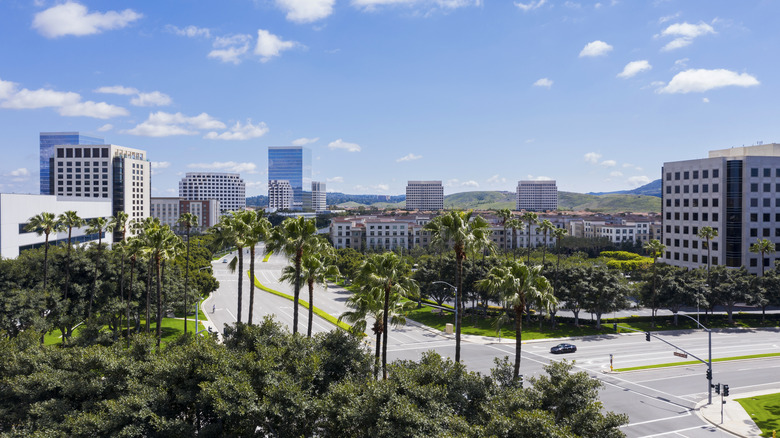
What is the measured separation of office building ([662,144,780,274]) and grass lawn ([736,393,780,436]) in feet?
188

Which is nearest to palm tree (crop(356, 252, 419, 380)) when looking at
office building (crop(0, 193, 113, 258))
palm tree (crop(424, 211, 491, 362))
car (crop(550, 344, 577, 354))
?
palm tree (crop(424, 211, 491, 362))

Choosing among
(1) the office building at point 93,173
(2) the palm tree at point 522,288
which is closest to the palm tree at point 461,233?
(2) the palm tree at point 522,288

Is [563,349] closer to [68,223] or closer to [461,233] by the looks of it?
[461,233]

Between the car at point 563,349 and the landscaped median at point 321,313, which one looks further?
the landscaped median at point 321,313

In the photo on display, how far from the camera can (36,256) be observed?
52.8 metres

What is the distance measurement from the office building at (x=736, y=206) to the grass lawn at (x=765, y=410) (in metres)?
57.3

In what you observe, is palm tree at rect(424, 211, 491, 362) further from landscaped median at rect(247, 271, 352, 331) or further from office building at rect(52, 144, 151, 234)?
office building at rect(52, 144, 151, 234)

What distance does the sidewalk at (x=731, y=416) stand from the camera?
3441 cm

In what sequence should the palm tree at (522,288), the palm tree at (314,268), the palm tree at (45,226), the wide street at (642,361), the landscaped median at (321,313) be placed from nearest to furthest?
the palm tree at (522,288) → the palm tree at (314,268) → the wide street at (642,361) → the palm tree at (45,226) → the landscaped median at (321,313)

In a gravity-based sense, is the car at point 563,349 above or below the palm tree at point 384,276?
below

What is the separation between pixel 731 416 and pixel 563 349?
18.9 meters

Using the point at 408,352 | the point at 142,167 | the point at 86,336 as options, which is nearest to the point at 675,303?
the point at 408,352

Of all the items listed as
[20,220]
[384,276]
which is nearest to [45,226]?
[20,220]

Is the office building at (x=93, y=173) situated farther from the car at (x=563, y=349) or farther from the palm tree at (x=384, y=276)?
the palm tree at (x=384, y=276)
